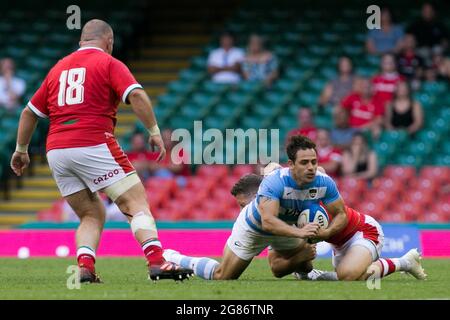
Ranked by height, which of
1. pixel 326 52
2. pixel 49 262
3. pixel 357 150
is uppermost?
pixel 326 52

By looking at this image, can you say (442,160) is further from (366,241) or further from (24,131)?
(24,131)

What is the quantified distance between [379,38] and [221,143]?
367cm

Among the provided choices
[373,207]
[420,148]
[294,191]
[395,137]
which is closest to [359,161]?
[373,207]

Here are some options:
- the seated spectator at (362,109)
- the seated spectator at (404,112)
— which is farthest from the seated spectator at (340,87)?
the seated spectator at (404,112)

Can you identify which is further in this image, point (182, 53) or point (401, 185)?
point (182, 53)

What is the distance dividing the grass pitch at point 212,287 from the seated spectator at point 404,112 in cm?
607

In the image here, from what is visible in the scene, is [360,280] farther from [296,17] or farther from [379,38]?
[296,17]

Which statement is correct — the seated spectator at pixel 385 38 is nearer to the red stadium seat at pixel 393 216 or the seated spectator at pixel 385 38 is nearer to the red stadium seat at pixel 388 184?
the red stadium seat at pixel 388 184

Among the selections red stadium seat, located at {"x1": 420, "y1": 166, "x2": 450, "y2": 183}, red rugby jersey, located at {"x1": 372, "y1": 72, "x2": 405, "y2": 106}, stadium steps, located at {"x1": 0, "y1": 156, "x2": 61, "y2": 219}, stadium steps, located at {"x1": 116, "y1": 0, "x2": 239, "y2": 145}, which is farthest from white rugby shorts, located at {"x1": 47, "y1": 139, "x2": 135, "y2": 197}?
stadium steps, located at {"x1": 116, "y1": 0, "x2": 239, "y2": 145}

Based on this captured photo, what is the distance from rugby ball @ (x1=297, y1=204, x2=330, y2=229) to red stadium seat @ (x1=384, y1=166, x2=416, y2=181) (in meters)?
7.34

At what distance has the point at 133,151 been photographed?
18.0 metres

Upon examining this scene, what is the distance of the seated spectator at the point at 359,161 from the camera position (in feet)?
56.5

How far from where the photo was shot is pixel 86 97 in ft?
32.5
